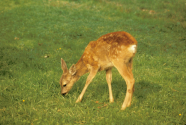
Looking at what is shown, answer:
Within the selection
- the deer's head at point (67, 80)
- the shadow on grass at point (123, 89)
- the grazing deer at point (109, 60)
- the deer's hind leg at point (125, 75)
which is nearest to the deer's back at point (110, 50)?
the grazing deer at point (109, 60)

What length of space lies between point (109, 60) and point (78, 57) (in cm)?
304

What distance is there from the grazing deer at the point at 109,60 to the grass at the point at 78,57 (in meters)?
0.33

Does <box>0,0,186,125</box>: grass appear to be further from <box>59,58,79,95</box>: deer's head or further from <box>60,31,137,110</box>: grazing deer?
<box>60,31,137,110</box>: grazing deer

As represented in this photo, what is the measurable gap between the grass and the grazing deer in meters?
0.33

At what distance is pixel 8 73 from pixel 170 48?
6.14 metres

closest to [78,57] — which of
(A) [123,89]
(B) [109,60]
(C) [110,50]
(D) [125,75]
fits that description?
(A) [123,89]

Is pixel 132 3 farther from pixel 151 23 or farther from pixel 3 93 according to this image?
pixel 3 93

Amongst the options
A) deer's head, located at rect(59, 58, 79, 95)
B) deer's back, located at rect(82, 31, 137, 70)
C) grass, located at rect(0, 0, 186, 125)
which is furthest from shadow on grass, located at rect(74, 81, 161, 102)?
deer's back, located at rect(82, 31, 137, 70)

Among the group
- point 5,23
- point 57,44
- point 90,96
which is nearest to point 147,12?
point 57,44

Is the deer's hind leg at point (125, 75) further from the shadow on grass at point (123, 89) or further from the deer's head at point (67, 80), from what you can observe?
the deer's head at point (67, 80)

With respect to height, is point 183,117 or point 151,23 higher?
point 183,117

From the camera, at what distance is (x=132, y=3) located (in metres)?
16.1

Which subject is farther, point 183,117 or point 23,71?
point 23,71

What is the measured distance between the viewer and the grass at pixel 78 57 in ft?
15.9
